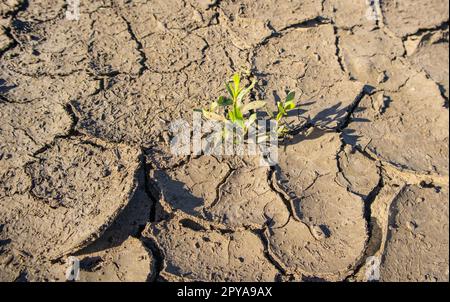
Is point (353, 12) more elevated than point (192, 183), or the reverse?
point (353, 12)

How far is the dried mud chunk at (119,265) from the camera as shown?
1.90 meters

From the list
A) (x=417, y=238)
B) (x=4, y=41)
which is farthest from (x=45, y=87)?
(x=417, y=238)

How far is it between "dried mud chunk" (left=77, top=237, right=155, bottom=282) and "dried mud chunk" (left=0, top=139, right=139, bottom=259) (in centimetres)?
11

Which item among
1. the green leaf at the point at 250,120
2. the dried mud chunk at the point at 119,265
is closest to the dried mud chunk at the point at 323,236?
the green leaf at the point at 250,120

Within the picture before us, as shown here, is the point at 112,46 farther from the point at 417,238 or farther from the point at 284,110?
the point at 417,238

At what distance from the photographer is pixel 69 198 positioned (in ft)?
6.82

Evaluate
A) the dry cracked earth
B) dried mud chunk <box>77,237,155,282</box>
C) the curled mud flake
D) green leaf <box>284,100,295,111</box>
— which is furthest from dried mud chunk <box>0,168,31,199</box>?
the curled mud flake

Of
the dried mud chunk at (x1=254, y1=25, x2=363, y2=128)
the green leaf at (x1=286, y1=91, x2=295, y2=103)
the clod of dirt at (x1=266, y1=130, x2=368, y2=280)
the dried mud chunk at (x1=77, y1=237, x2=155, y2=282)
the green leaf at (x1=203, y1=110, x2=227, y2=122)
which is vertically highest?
the dried mud chunk at (x1=254, y1=25, x2=363, y2=128)

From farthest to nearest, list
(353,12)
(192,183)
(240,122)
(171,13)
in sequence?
(353,12) < (171,13) < (240,122) < (192,183)

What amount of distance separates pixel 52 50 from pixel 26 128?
0.62 metres

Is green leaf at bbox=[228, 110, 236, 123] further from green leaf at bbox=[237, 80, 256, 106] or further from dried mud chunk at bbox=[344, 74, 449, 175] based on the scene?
dried mud chunk at bbox=[344, 74, 449, 175]

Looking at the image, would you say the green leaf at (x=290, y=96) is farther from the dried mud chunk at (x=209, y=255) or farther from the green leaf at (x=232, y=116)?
the dried mud chunk at (x=209, y=255)

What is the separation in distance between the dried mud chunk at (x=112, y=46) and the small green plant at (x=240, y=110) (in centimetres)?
62

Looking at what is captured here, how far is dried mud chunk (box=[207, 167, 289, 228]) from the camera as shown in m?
2.11
